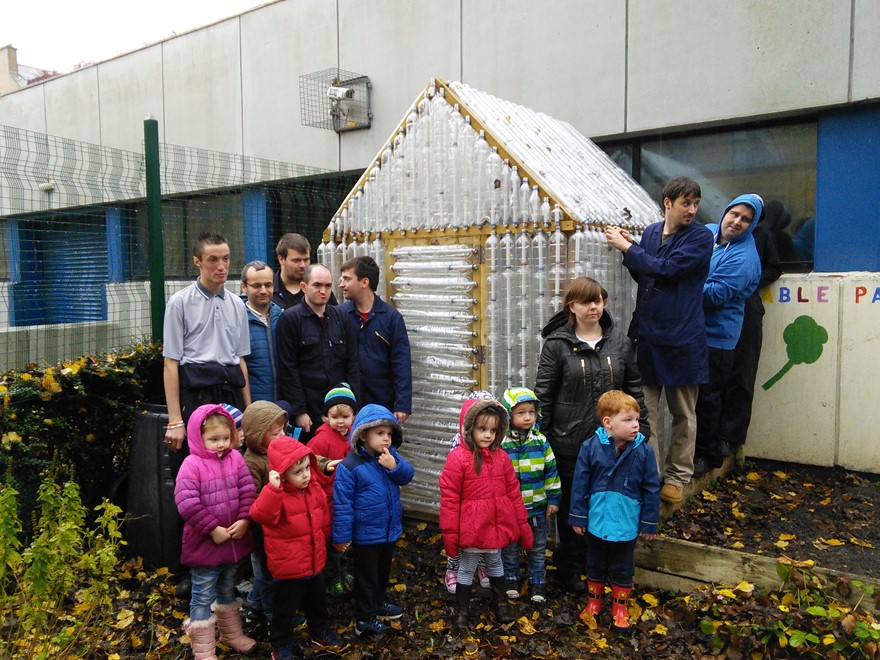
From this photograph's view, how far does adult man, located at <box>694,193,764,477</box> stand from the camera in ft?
16.5

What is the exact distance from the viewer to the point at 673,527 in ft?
15.4

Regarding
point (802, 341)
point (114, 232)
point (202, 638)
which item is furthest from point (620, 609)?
point (114, 232)

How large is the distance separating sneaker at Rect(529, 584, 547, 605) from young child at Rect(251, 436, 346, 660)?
1.38m

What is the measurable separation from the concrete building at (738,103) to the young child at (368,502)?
3.85 m

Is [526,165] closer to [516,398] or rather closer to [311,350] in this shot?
[516,398]

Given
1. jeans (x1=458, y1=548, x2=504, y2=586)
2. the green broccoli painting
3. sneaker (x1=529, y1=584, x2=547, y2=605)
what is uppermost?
the green broccoli painting

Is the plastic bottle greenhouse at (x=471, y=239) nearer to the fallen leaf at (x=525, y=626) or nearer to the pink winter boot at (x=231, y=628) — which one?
the fallen leaf at (x=525, y=626)

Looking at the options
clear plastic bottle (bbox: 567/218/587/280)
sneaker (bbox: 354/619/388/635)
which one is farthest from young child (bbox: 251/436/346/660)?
clear plastic bottle (bbox: 567/218/587/280)

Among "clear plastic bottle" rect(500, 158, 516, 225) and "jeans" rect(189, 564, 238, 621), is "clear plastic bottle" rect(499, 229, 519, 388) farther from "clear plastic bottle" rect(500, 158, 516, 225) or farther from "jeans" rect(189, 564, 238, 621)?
"jeans" rect(189, 564, 238, 621)

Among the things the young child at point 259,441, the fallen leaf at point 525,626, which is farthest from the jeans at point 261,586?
the fallen leaf at point 525,626

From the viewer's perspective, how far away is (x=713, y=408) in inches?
211

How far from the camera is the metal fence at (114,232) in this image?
272 inches

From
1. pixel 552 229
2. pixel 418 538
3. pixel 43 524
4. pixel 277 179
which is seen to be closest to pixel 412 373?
pixel 418 538

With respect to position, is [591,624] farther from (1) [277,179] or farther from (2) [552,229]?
(1) [277,179]
